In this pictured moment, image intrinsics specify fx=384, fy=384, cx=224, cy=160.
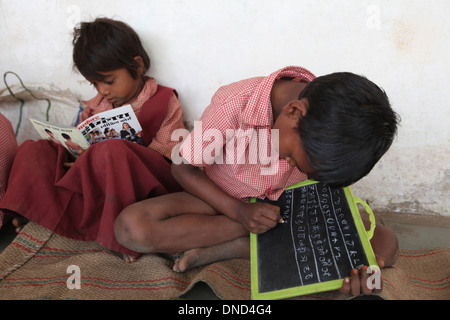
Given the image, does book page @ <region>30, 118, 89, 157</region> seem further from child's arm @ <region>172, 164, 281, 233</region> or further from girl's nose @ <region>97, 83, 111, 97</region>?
child's arm @ <region>172, 164, 281, 233</region>

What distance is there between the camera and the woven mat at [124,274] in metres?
1.19

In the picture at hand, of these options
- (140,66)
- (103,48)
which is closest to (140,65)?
(140,66)

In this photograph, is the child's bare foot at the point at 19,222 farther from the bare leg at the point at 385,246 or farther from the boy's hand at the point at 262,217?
the bare leg at the point at 385,246

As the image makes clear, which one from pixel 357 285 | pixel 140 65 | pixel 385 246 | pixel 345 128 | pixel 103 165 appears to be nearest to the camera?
pixel 345 128

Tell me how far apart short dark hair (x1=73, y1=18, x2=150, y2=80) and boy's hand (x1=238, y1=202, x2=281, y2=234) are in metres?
0.83

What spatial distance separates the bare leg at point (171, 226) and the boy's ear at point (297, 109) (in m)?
0.52

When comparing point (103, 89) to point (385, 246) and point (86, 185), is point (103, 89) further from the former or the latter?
point (385, 246)

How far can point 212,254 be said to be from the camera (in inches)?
52.8

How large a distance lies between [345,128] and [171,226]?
0.68 m

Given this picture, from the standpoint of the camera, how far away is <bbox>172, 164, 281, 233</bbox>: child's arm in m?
1.24

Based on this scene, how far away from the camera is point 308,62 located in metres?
1.64

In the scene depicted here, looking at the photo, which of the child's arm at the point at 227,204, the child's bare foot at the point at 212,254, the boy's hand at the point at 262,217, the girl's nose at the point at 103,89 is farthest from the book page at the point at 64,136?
the boy's hand at the point at 262,217

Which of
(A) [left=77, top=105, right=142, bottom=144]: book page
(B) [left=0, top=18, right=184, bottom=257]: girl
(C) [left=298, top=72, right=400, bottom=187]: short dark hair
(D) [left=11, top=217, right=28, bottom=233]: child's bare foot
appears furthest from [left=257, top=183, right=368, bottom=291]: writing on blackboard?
(D) [left=11, top=217, right=28, bottom=233]: child's bare foot
